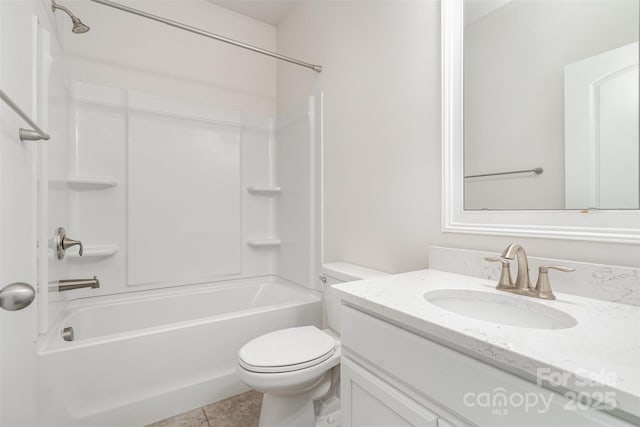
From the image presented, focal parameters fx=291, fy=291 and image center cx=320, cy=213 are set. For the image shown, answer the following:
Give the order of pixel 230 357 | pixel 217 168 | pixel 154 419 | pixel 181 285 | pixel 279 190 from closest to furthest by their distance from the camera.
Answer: pixel 154 419
pixel 230 357
pixel 181 285
pixel 217 168
pixel 279 190

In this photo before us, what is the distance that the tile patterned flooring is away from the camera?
1.45 metres

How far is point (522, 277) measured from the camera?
2.92 ft

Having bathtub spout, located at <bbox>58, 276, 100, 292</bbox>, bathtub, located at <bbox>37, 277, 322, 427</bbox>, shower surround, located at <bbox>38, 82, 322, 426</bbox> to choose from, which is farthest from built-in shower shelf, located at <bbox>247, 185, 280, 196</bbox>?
bathtub spout, located at <bbox>58, 276, 100, 292</bbox>

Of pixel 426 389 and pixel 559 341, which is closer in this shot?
pixel 559 341

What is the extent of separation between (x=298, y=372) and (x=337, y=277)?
0.55m

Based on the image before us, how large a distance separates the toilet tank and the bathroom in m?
0.02

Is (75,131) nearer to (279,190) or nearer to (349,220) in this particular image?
(279,190)

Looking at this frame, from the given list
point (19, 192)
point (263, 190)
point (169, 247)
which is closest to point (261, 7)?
point (263, 190)

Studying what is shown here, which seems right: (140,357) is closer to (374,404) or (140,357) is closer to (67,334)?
(67,334)

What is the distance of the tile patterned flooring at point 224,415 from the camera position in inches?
57.0

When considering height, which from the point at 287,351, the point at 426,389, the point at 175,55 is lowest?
the point at 287,351

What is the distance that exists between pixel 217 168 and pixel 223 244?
623 mm

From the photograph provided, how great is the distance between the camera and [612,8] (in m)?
0.84

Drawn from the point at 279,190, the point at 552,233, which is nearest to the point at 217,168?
the point at 279,190
